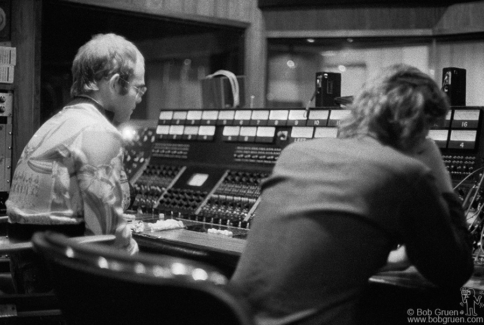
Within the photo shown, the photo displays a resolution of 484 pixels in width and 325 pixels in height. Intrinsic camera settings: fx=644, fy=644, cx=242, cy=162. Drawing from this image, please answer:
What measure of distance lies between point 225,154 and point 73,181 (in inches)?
51.5

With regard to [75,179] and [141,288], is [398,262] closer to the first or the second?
[141,288]

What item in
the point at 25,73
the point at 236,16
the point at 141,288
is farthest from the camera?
the point at 236,16

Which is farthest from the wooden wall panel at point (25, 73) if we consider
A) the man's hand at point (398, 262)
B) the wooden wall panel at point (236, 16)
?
the man's hand at point (398, 262)

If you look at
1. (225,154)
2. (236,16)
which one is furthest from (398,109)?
(236,16)

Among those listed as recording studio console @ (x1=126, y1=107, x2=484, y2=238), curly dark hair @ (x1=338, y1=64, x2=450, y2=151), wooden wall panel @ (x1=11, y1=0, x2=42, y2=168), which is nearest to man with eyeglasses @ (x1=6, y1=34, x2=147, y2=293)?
recording studio console @ (x1=126, y1=107, x2=484, y2=238)

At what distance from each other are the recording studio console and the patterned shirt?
0.73 meters

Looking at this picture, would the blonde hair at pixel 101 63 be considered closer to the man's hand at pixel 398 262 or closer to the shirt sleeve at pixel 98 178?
the shirt sleeve at pixel 98 178

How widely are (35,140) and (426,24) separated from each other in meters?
3.69

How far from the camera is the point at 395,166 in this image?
143 centimetres

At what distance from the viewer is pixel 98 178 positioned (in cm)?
207

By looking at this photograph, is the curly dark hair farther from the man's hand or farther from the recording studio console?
the recording studio console

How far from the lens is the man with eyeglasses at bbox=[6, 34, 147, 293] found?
6.84 ft

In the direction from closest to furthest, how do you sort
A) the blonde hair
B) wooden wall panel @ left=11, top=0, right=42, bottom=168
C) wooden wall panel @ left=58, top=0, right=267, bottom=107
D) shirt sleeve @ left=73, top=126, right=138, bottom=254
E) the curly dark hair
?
1. the curly dark hair
2. shirt sleeve @ left=73, top=126, right=138, bottom=254
3. the blonde hair
4. wooden wall panel @ left=11, top=0, right=42, bottom=168
5. wooden wall panel @ left=58, top=0, right=267, bottom=107

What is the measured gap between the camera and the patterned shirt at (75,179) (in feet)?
6.83
